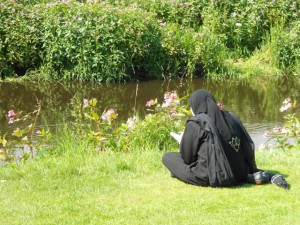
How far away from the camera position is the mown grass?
541cm

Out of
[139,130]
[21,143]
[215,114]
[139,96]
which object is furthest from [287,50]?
[215,114]

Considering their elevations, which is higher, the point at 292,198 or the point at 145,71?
the point at 292,198

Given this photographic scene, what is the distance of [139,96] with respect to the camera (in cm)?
1277

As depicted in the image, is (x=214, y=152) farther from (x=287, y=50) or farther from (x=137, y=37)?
(x=287, y=50)

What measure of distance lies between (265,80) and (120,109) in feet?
13.5

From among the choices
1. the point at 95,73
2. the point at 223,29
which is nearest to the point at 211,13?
the point at 223,29

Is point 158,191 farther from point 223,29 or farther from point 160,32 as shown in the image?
point 223,29

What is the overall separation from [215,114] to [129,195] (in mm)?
1065

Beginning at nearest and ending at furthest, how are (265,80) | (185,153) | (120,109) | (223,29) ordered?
1. (185,153)
2. (120,109)
3. (265,80)
4. (223,29)

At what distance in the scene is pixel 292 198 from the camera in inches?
227

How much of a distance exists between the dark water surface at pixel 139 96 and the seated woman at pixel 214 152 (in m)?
3.98

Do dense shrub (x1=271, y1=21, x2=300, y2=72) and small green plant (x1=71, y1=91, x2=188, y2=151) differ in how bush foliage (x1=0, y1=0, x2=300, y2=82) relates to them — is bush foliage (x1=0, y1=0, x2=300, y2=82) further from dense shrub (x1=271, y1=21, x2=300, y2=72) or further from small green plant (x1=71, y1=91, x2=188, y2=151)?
small green plant (x1=71, y1=91, x2=188, y2=151)

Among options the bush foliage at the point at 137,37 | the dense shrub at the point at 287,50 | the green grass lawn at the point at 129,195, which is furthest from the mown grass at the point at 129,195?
the dense shrub at the point at 287,50

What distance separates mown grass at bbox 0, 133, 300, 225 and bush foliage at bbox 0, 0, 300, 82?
643cm
